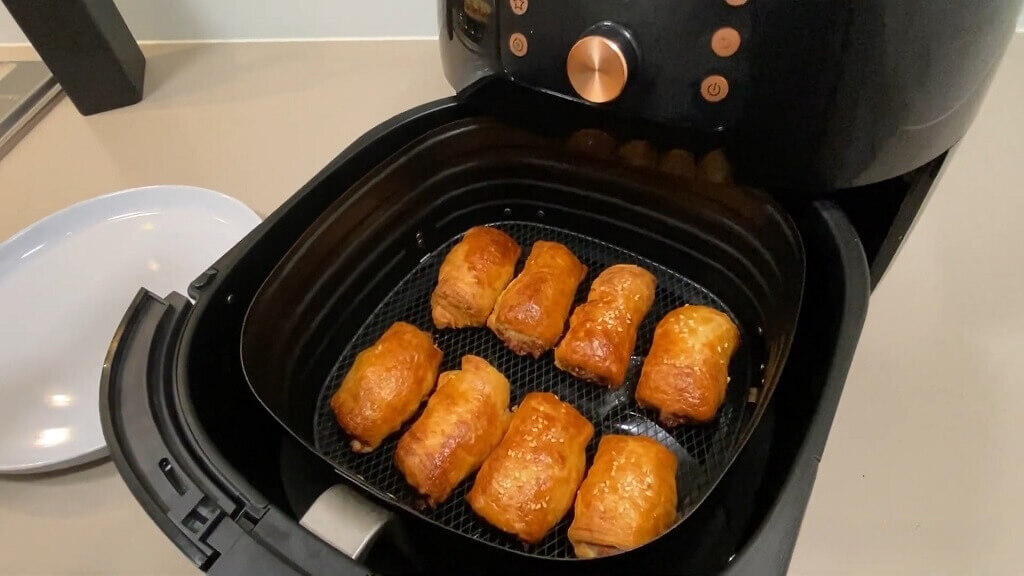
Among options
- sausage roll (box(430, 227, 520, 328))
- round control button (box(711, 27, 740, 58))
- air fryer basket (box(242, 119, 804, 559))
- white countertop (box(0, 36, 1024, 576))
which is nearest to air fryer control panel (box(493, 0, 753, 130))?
round control button (box(711, 27, 740, 58))

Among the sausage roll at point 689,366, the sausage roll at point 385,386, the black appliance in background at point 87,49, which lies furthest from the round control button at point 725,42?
the black appliance in background at point 87,49

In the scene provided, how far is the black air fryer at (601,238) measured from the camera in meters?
0.46

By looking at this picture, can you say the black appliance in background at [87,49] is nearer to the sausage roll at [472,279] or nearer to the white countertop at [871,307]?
the white countertop at [871,307]

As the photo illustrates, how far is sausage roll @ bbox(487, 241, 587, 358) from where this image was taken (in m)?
0.72

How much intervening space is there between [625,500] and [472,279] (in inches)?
11.5

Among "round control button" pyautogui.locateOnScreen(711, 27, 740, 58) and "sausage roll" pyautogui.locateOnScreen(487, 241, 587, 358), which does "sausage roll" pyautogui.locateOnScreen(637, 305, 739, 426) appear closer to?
"sausage roll" pyautogui.locateOnScreen(487, 241, 587, 358)

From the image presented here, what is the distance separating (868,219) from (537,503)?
43 cm

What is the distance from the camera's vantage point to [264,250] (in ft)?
1.99

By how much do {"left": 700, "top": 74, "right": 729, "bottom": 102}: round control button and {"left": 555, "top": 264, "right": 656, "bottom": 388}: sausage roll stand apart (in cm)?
27

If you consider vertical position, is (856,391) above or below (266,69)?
below

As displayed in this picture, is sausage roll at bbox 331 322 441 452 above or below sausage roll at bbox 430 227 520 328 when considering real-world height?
below

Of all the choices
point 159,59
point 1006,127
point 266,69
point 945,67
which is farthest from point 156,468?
point 1006,127

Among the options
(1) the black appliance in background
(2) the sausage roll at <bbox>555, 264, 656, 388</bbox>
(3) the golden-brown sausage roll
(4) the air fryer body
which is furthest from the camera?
(1) the black appliance in background

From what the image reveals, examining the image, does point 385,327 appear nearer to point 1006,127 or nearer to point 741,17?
point 741,17
